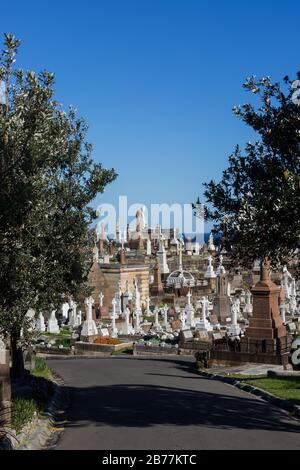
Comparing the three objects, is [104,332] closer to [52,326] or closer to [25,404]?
[52,326]

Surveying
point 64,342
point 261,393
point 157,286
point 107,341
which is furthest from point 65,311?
point 261,393

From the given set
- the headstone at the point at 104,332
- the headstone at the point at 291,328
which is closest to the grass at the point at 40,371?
the headstone at the point at 104,332

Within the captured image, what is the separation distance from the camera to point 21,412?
36.6 ft

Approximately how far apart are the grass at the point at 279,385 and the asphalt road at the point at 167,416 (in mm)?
651

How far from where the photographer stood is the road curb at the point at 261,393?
13212mm

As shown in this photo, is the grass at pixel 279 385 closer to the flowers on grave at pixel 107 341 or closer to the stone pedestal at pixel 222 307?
the flowers on grave at pixel 107 341

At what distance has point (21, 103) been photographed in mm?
9672

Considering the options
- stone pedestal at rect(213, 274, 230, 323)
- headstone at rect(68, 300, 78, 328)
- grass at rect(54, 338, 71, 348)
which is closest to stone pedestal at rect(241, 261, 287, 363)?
grass at rect(54, 338, 71, 348)

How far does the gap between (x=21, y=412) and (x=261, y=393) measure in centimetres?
700

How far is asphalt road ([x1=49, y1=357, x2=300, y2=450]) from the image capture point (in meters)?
9.88

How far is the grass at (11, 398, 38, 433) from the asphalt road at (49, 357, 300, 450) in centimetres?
79

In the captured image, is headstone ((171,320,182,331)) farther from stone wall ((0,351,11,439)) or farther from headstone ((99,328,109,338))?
stone wall ((0,351,11,439))
